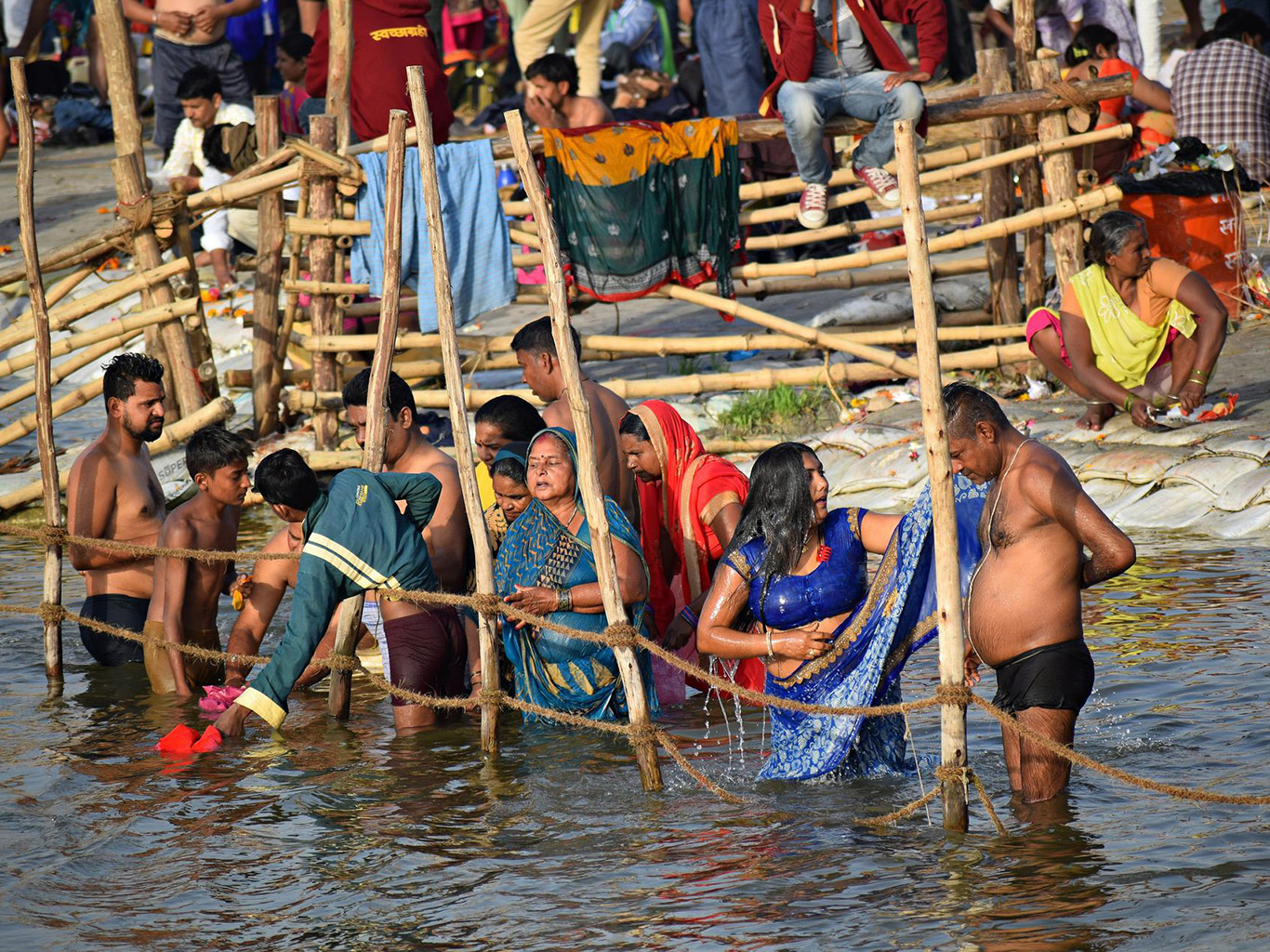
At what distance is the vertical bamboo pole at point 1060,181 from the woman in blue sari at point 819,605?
4452mm

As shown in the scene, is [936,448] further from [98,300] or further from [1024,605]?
[98,300]

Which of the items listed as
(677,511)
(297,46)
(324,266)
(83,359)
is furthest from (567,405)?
(297,46)

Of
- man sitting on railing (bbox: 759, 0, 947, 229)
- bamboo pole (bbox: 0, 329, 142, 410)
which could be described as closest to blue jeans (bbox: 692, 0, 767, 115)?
man sitting on railing (bbox: 759, 0, 947, 229)

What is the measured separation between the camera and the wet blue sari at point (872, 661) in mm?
4613

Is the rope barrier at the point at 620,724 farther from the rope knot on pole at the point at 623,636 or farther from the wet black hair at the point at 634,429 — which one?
the wet black hair at the point at 634,429

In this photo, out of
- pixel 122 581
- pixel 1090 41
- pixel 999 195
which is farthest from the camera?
pixel 1090 41

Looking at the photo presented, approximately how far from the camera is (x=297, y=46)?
1208cm

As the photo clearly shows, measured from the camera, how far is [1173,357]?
312 inches

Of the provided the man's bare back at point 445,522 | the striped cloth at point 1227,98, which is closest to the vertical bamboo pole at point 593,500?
the man's bare back at point 445,522

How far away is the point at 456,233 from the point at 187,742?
404cm

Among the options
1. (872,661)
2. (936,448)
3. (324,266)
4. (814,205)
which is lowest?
(872,661)

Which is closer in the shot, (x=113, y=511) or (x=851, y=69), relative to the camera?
(x=113, y=511)

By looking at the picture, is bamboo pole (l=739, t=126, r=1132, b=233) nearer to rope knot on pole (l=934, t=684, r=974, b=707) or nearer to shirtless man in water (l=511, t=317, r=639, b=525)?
shirtless man in water (l=511, t=317, r=639, b=525)

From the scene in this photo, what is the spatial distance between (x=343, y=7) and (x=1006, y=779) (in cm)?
624
